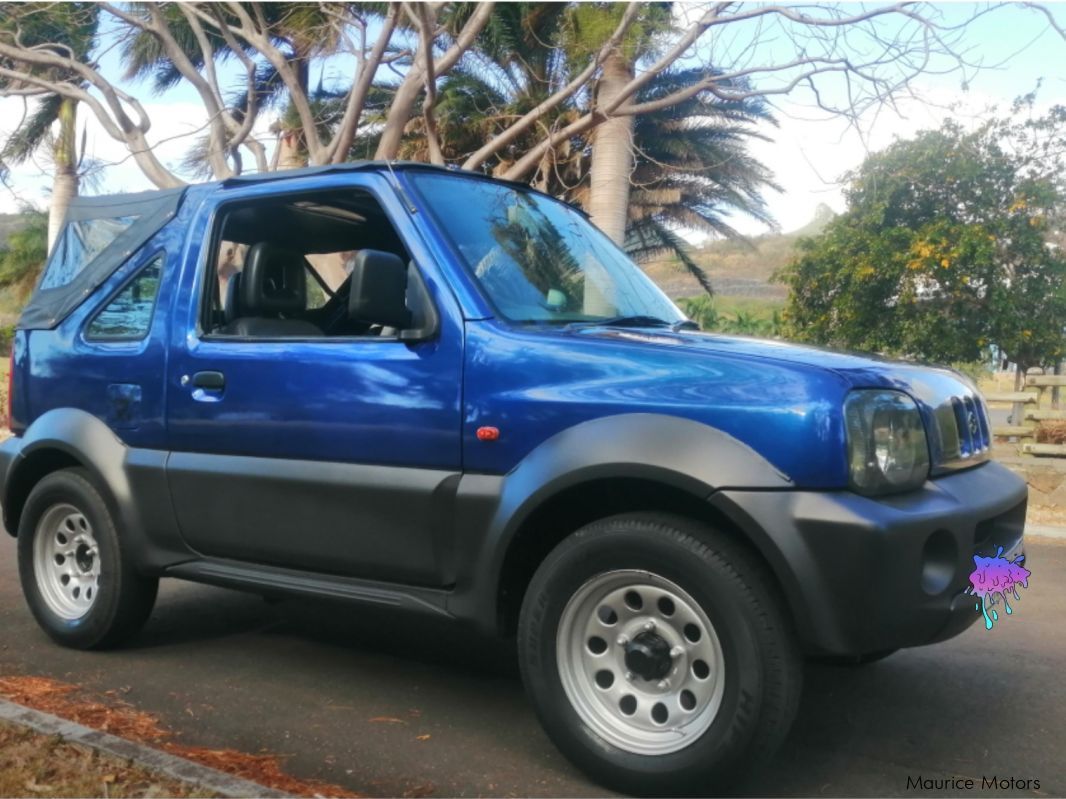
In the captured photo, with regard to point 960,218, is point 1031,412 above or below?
below

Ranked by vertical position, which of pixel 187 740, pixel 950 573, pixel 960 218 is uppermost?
pixel 960 218

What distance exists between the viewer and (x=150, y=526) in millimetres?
4531

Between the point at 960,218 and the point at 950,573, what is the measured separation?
1993 cm

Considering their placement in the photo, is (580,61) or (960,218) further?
(960,218)

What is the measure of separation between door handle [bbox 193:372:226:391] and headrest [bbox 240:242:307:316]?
49 centimetres

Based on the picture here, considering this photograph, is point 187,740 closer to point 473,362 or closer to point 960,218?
point 473,362

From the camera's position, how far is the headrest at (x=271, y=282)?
187 inches

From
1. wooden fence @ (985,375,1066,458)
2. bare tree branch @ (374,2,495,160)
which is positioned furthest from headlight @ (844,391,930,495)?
bare tree branch @ (374,2,495,160)

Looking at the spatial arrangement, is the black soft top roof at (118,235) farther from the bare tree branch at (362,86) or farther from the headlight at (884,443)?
the bare tree branch at (362,86)

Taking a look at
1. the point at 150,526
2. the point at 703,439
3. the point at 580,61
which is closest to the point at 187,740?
the point at 150,526

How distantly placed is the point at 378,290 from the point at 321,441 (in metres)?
0.63

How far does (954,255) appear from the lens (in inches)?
779

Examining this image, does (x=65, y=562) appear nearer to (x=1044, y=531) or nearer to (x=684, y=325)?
(x=684, y=325)

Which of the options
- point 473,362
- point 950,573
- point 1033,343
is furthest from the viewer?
point 1033,343
